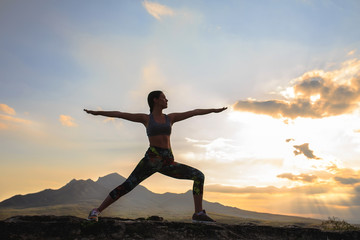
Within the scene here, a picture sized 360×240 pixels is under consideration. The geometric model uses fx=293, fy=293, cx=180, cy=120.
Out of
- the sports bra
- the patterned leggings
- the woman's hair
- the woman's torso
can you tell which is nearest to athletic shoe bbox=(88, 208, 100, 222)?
the patterned leggings

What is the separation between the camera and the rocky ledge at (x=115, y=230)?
488cm

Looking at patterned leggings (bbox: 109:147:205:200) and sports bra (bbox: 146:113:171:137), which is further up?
sports bra (bbox: 146:113:171:137)

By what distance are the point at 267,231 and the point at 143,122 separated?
11.7 ft

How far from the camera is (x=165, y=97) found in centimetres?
705

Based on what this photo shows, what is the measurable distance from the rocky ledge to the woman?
68 centimetres

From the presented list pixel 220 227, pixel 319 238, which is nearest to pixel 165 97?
pixel 220 227

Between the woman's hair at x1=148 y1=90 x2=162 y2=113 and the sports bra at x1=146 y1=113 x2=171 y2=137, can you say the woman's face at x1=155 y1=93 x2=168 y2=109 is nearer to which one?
the woman's hair at x1=148 y1=90 x2=162 y2=113

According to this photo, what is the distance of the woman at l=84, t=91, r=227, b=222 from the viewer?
6.16 m

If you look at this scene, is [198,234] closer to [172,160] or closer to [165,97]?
[172,160]

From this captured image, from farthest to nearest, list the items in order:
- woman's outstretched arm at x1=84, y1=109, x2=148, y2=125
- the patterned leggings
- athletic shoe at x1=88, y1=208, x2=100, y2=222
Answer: woman's outstretched arm at x1=84, y1=109, x2=148, y2=125, the patterned leggings, athletic shoe at x1=88, y1=208, x2=100, y2=222

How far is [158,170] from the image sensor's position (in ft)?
21.0

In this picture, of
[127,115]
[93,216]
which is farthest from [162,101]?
[93,216]

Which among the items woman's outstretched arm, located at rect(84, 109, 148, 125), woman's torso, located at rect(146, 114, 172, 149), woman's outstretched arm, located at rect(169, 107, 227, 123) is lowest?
woman's torso, located at rect(146, 114, 172, 149)

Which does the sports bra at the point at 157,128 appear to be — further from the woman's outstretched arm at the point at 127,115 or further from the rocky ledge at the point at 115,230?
the rocky ledge at the point at 115,230
